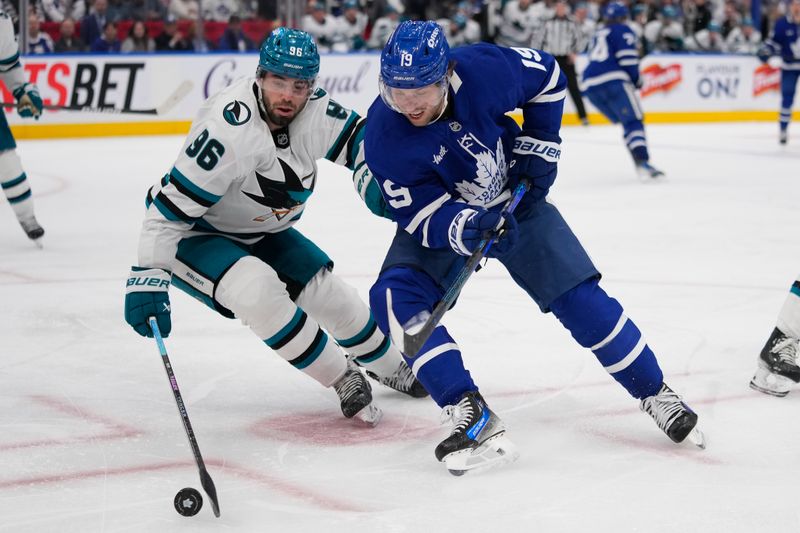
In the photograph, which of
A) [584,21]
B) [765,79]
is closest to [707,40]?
[765,79]

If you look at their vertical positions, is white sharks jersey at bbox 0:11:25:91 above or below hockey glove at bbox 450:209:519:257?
below

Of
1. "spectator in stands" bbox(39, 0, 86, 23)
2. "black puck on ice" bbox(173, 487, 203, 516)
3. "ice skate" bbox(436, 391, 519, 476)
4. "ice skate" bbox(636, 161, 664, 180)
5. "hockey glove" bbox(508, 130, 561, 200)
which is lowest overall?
"ice skate" bbox(636, 161, 664, 180)

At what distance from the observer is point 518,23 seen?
42.3 ft

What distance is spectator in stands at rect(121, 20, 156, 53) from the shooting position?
10.2 meters

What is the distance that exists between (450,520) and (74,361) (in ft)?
5.36

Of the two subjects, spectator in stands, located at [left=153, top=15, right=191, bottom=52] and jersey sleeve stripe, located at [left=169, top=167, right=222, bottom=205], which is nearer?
jersey sleeve stripe, located at [left=169, top=167, right=222, bottom=205]

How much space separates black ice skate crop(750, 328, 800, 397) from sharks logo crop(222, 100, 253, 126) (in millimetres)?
1482

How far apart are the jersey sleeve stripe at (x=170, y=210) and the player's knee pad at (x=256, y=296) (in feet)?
0.57

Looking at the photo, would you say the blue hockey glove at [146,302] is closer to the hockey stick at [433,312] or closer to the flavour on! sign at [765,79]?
the hockey stick at [433,312]

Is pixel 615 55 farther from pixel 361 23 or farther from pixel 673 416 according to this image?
pixel 673 416

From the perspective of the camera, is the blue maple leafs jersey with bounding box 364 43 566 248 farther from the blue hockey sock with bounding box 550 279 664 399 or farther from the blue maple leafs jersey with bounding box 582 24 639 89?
the blue maple leafs jersey with bounding box 582 24 639 89

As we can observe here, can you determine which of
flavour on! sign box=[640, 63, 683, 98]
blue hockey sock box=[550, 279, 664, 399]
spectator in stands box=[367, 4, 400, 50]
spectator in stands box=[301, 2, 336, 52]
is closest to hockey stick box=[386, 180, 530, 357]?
blue hockey sock box=[550, 279, 664, 399]

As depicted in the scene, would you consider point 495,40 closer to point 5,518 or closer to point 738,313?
point 738,313

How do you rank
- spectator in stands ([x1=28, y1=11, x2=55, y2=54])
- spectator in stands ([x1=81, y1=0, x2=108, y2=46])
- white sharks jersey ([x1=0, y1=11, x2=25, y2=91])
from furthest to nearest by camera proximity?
spectator in stands ([x1=81, y1=0, x2=108, y2=46])
spectator in stands ([x1=28, y1=11, x2=55, y2=54])
white sharks jersey ([x1=0, y1=11, x2=25, y2=91])
